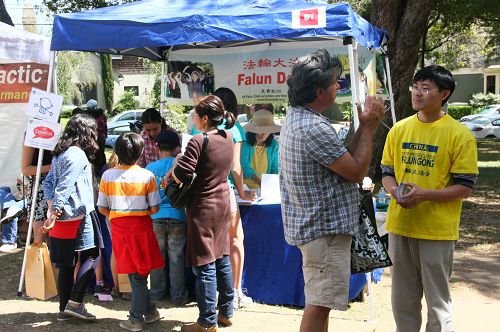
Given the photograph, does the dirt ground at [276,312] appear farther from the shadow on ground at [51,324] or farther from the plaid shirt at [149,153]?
the plaid shirt at [149,153]

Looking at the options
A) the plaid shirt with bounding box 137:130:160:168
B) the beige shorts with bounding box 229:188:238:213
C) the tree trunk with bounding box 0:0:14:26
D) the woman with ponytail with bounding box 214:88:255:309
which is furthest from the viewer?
the tree trunk with bounding box 0:0:14:26

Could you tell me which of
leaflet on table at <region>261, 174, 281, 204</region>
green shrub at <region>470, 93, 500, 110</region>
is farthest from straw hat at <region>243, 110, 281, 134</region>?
green shrub at <region>470, 93, 500, 110</region>

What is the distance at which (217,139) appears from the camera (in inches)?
165

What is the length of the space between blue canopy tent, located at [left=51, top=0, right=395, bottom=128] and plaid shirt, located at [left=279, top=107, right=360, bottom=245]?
1.76 m

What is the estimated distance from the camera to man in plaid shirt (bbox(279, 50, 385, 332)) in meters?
2.88

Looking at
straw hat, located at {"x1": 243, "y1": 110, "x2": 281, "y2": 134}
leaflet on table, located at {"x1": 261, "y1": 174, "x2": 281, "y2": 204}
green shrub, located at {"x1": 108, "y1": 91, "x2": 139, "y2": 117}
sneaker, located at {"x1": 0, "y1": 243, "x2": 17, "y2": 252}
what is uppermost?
green shrub, located at {"x1": 108, "y1": 91, "x2": 139, "y2": 117}

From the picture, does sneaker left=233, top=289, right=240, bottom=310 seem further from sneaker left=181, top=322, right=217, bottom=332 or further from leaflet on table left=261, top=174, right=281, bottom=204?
leaflet on table left=261, top=174, right=281, bottom=204

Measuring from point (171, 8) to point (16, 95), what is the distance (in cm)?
310

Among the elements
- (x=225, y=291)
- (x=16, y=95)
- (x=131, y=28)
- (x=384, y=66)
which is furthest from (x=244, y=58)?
(x=225, y=291)

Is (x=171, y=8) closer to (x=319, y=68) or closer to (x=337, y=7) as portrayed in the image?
(x=337, y=7)

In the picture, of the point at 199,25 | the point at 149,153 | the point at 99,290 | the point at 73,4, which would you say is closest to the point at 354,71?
the point at 199,25

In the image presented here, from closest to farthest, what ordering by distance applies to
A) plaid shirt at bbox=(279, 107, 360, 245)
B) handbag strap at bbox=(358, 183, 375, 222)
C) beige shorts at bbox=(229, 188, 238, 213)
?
plaid shirt at bbox=(279, 107, 360, 245) → handbag strap at bbox=(358, 183, 375, 222) → beige shorts at bbox=(229, 188, 238, 213)

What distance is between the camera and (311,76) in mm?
2924

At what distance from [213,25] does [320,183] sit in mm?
2372
